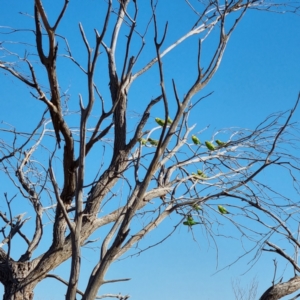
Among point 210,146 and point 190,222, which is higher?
point 210,146

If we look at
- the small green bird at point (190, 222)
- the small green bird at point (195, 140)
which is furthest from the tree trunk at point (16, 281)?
the small green bird at point (195, 140)

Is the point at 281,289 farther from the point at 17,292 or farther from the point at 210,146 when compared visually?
the point at 17,292

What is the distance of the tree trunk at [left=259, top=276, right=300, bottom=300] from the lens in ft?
11.3

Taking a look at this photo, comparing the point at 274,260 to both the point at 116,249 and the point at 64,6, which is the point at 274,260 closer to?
the point at 116,249

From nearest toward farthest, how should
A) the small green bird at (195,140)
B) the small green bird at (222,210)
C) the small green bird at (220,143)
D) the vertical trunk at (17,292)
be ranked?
the small green bird at (222,210)
the vertical trunk at (17,292)
the small green bird at (195,140)
the small green bird at (220,143)


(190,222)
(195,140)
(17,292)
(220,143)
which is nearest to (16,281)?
(17,292)

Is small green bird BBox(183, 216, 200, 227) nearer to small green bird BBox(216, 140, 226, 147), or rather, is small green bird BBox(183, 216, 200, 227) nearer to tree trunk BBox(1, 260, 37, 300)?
small green bird BBox(216, 140, 226, 147)

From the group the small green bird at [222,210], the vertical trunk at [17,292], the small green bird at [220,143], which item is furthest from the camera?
the small green bird at [220,143]

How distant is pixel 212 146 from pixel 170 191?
0.45 m

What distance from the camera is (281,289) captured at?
346 cm

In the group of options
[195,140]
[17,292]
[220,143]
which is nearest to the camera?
[17,292]

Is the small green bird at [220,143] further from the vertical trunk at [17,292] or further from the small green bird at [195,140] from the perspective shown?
the vertical trunk at [17,292]

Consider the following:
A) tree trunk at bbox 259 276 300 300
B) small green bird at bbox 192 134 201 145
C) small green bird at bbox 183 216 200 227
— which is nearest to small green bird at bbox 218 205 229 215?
small green bird at bbox 183 216 200 227

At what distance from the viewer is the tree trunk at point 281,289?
346 centimetres
